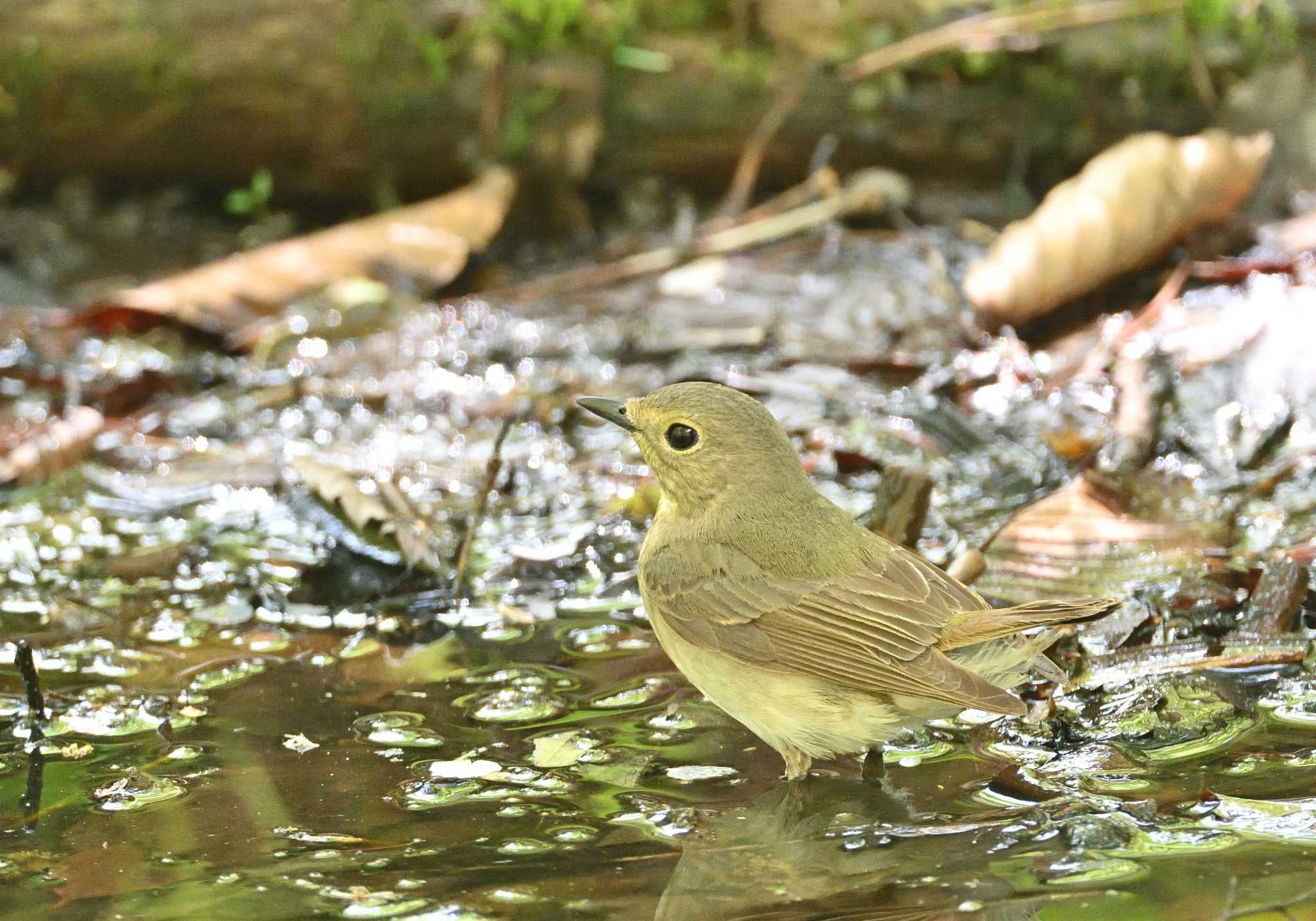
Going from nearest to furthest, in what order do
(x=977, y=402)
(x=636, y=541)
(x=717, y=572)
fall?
(x=717, y=572) → (x=636, y=541) → (x=977, y=402)

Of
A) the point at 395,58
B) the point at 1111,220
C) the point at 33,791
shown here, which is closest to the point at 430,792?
the point at 33,791

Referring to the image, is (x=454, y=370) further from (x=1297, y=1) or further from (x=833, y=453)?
(x=1297, y=1)

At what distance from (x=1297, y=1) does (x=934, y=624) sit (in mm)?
4857

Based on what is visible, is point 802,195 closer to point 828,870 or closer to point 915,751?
point 915,751

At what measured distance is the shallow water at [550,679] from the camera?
288 centimetres

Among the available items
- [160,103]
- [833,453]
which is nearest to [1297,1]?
[833,453]

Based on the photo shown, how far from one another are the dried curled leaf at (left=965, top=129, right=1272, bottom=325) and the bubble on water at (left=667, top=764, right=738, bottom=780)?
296 cm

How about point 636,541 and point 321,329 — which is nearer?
point 636,541

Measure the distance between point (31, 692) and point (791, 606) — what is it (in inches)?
70.7

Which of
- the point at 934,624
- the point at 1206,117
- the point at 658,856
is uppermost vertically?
the point at 1206,117

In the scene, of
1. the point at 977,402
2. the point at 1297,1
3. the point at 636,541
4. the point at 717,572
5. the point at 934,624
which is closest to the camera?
the point at 934,624

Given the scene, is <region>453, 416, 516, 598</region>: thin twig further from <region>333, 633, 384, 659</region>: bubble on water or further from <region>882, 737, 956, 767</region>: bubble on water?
<region>882, 737, 956, 767</region>: bubble on water

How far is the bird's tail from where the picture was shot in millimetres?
3201

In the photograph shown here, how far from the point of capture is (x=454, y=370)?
20.7ft
